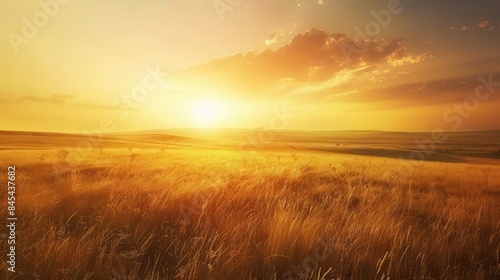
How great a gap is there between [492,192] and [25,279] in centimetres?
1026

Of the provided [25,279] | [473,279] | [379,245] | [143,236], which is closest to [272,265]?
[379,245]

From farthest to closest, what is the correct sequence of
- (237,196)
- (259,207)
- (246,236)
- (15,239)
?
(237,196)
(259,207)
(246,236)
(15,239)

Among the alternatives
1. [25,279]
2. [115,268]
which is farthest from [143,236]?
[25,279]

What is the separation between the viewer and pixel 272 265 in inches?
103

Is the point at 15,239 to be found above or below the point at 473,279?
above

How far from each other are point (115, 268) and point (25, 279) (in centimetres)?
A: 70

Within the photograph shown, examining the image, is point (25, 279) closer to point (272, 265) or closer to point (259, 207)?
point (272, 265)

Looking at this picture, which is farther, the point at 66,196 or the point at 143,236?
the point at 66,196

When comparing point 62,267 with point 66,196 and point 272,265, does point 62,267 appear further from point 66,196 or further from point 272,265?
point 66,196

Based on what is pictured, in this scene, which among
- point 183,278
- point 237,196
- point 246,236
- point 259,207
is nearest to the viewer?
point 183,278

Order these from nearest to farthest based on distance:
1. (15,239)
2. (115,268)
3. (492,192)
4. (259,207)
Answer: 1. (115,268)
2. (15,239)
3. (259,207)
4. (492,192)

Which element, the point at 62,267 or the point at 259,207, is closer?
the point at 62,267

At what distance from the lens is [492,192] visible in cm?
777

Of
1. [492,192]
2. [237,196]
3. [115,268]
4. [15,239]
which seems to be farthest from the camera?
[492,192]
